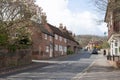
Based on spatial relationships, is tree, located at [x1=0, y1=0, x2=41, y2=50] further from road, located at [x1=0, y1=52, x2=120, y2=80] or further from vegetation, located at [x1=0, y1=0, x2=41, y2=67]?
road, located at [x1=0, y1=52, x2=120, y2=80]

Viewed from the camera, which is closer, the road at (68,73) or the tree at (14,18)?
the road at (68,73)

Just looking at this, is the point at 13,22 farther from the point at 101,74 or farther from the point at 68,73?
the point at 101,74

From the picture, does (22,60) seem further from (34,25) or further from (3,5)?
(3,5)

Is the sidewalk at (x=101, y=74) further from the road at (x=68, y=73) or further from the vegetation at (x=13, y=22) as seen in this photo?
the vegetation at (x=13, y=22)

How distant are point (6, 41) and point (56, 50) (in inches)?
1677

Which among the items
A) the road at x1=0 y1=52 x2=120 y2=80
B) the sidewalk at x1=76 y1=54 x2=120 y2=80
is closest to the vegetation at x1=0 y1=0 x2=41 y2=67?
the road at x1=0 y1=52 x2=120 y2=80

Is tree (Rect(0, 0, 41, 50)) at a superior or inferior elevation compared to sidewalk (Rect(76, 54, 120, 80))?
superior

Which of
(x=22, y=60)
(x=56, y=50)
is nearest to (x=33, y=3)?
(x=22, y=60)

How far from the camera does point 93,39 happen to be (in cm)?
18800

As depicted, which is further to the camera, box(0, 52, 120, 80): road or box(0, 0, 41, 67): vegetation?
box(0, 0, 41, 67): vegetation

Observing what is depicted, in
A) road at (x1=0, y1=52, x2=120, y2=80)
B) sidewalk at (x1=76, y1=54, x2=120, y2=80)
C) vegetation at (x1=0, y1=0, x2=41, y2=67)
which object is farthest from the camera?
vegetation at (x1=0, y1=0, x2=41, y2=67)

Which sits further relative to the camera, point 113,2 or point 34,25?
point 34,25

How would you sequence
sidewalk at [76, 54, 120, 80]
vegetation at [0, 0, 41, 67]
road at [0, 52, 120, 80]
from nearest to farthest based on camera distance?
sidewalk at [76, 54, 120, 80] < road at [0, 52, 120, 80] < vegetation at [0, 0, 41, 67]

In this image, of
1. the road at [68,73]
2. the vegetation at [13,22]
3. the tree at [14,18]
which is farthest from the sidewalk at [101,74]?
the tree at [14,18]
